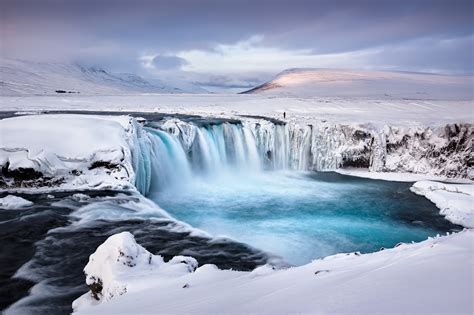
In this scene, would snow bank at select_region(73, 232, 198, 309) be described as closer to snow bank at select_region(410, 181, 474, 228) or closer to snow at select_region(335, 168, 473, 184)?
snow bank at select_region(410, 181, 474, 228)

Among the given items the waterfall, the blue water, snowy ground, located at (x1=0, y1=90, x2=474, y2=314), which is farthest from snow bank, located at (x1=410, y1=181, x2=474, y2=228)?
snowy ground, located at (x1=0, y1=90, x2=474, y2=314)

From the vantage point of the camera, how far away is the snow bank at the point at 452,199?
38.7ft

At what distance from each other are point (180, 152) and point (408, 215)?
9.05 metres

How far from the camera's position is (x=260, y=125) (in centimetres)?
2009

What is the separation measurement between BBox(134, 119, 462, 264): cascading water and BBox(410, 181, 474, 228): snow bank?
0.35m

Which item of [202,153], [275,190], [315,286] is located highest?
[315,286]

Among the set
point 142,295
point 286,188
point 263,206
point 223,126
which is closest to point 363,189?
point 286,188

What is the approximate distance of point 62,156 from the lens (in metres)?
11.3

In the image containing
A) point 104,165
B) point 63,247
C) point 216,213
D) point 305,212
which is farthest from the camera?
point 305,212

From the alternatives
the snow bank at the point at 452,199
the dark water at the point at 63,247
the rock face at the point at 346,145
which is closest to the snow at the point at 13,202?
the dark water at the point at 63,247

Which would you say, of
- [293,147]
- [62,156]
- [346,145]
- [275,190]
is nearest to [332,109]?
[346,145]

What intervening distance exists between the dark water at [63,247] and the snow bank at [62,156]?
847mm

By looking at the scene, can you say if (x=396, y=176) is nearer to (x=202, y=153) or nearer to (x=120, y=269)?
(x=202, y=153)

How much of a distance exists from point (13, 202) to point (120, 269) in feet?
21.7
